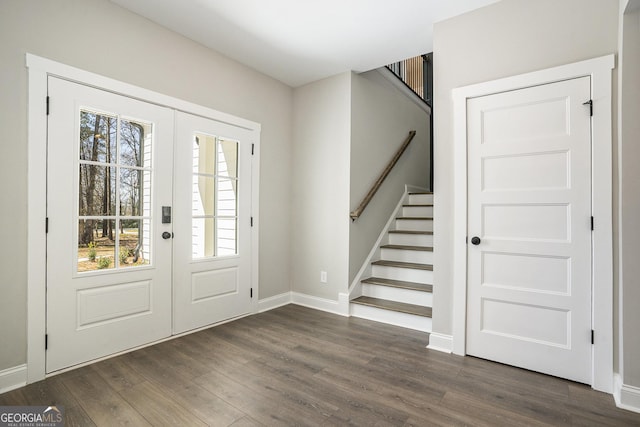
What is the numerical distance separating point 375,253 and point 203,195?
2130mm

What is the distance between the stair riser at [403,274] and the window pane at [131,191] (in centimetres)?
257

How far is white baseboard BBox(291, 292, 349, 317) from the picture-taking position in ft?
11.9

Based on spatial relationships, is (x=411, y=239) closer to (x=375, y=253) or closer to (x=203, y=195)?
(x=375, y=253)

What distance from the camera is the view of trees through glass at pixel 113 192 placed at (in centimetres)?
241

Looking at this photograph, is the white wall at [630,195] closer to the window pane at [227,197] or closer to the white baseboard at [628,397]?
the white baseboard at [628,397]

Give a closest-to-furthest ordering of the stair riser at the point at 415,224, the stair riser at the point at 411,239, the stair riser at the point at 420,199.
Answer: the stair riser at the point at 411,239, the stair riser at the point at 415,224, the stair riser at the point at 420,199

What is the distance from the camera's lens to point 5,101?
6.68 feet

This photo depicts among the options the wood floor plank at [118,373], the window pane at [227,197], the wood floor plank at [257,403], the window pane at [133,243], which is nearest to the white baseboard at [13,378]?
the wood floor plank at [118,373]

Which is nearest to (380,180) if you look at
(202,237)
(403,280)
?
(403,280)

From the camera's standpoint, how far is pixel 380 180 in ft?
13.4

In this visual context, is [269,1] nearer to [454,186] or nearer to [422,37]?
[422,37]

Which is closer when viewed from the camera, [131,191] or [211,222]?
[131,191]

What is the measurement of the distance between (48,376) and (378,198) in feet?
11.5

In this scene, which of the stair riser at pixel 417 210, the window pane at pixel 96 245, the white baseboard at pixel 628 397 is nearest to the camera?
the white baseboard at pixel 628 397
